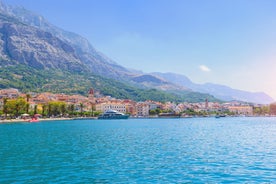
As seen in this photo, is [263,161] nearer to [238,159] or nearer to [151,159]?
[238,159]

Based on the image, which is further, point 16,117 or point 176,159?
point 16,117

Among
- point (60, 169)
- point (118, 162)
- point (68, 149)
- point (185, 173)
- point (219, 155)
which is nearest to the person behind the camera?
point (185, 173)

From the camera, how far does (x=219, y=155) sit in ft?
118

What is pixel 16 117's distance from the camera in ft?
474

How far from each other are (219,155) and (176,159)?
580 cm

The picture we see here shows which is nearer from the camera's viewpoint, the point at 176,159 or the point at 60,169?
the point at 60,169

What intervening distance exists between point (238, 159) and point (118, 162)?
12268 mm

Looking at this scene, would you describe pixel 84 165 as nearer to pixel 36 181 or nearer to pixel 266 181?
pixel 36 181

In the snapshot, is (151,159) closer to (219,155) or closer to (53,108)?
(219,155)

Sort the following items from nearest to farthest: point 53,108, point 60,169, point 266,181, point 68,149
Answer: point 266,181 → point 60,169 → point 68,149 → point 53,108

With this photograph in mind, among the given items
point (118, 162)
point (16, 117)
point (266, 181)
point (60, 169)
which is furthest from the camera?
point (16, 117)

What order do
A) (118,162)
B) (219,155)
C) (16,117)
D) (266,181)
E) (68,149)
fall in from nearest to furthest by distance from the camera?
1. (266,181)
2. (118,162)
3. (219,155)
4. (68,149)
5. (16,117)

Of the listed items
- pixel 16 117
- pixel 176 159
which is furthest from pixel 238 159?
pixel 16 117

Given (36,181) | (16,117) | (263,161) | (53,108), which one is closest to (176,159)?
(263,161)
